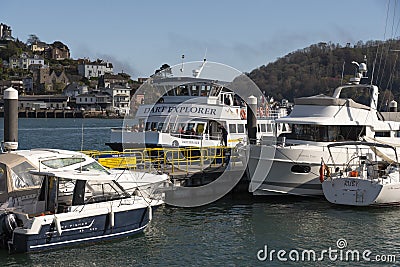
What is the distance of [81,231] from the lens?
16375 mm

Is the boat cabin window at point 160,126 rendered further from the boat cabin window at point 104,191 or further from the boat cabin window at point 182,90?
the boat cabin window at point 104,191

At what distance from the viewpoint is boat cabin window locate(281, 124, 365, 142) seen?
25.5 m

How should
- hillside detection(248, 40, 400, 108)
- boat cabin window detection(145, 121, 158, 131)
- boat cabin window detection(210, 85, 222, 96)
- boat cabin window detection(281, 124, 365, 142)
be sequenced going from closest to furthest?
boat cabin window detection(281, 124, 365, 142), boat cabin window detection(145, 121, 158, 131), boat cabin window detection(210, 85, 222, 96), hillside detection(248, 40, 400, 108)

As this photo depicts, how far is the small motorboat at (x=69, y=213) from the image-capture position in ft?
51.4

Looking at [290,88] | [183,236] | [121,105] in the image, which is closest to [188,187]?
[183,236]

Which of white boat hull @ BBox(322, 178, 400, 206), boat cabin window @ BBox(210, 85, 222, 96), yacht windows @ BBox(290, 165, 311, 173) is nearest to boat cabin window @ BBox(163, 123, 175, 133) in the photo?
boat cabin window @ BBox(210, 85, 222, 96)

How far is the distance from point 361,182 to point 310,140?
3.90 meters

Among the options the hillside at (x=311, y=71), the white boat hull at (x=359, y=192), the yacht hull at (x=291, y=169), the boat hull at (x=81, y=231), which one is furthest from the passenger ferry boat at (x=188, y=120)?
the hillside at (x=311, y=71)

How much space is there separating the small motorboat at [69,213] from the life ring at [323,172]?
8183mm

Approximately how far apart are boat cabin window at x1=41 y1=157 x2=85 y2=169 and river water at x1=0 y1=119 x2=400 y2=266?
8.01 feet

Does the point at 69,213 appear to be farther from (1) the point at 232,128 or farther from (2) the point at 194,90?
(2) the point at 194,90

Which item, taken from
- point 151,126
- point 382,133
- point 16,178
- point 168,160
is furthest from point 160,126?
point 16,178

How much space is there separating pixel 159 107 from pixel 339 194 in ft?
41.3

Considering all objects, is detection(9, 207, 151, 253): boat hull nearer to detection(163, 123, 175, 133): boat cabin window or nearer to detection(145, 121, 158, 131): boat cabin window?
detection(163, 123, 175, 133): boat cabin window
